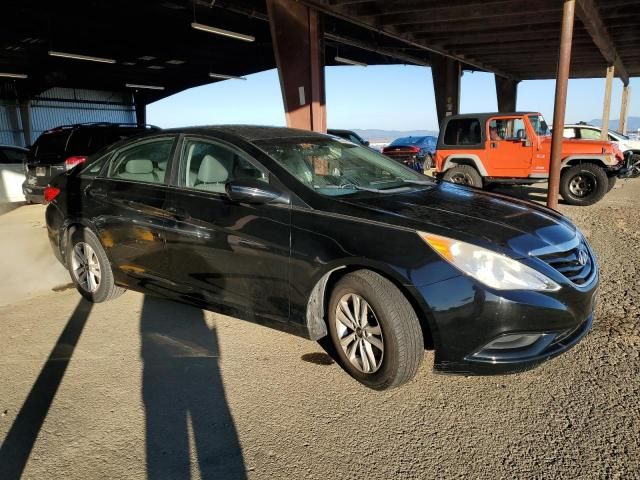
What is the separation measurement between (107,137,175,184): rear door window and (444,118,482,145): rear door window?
808 centimetres

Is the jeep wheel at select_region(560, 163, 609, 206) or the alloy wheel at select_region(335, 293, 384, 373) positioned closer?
the alloy wheel at select_region(335, 293, 384, 373)

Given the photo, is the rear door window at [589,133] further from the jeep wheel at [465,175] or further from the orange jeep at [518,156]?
the jeep wheel at [465,175]

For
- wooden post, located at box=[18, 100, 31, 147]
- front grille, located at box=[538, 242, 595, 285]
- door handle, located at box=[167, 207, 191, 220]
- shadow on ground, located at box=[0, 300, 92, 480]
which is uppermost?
wooden post, located at box=[18, 100, 31, 147]

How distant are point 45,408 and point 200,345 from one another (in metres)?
1.07

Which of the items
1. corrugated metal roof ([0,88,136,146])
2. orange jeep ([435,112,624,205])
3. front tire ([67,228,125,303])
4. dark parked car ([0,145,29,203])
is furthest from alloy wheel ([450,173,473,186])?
corrugated metal roof ([0,88,136,146])

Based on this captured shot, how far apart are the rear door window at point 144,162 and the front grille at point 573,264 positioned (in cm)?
279

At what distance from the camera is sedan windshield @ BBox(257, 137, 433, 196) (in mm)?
3391

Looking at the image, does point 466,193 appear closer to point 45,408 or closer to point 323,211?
point 323,211

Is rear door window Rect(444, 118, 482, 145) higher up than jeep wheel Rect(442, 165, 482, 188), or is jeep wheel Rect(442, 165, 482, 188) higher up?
rear door window Rect(444, 118, 482, 145)

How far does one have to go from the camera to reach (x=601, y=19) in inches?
531

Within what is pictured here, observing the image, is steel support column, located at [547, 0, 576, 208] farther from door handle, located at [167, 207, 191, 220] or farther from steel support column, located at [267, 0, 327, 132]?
door handle, located at [167, 207, 191, 220]

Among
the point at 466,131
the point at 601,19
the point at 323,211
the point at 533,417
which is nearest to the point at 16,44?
the point at 466,131

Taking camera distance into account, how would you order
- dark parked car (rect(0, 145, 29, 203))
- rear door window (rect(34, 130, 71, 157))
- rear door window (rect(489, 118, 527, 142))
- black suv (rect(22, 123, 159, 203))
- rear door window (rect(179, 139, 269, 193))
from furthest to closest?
dark parked car (rect(0, 145, 29, 203)), rear door window (rect(489, 118, 527, 142)), rear door window (rect(34, 130, 71, 157)), black suv (rect(22, 123, 159, 203)), rear door window (rect(179, 139, 269, 193))

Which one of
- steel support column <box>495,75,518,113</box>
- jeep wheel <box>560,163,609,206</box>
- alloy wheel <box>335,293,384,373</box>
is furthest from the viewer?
steel support column <box>495,75,518,113</box>
